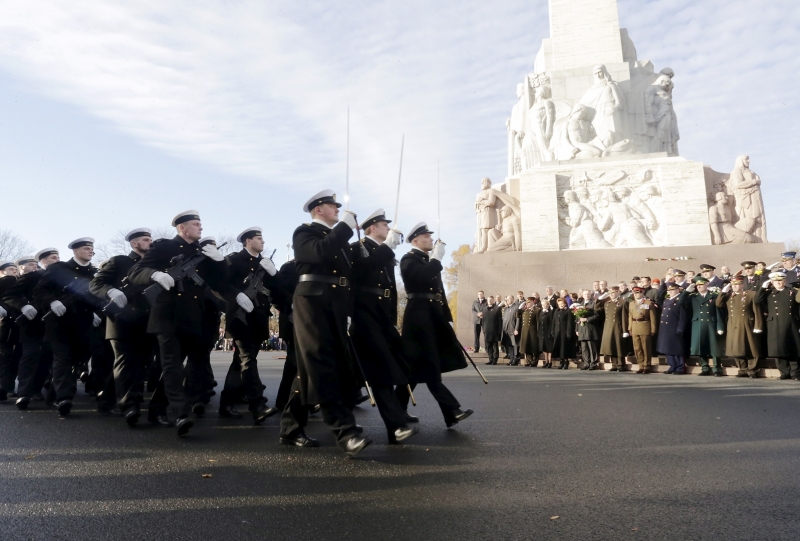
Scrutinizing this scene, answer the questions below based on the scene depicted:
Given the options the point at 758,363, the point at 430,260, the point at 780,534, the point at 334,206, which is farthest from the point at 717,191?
the point at 780,534

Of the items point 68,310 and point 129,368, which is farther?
point 68,310

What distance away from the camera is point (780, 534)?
9.33ft

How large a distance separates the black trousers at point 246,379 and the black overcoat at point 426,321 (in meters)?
1.63

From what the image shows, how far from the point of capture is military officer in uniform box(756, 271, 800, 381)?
10.8 m

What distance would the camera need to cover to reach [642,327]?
44.3ft

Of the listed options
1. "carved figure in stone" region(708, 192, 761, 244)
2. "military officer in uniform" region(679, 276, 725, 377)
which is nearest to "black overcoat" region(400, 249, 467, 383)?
"military officer in uniform" region(679, 276, 725, 377)

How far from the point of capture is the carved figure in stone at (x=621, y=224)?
20.0 metres

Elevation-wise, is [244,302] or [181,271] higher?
[181,271]

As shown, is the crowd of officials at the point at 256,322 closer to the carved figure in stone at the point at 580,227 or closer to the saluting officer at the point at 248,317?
the saluting officer at the point at 248,317

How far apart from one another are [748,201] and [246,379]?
712 inches

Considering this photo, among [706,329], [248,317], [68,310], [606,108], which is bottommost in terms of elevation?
[706,329]

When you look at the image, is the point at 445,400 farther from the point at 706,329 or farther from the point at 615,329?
the point at 615,329

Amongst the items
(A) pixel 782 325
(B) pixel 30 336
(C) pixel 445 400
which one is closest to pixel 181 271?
(C) pixel 445 400

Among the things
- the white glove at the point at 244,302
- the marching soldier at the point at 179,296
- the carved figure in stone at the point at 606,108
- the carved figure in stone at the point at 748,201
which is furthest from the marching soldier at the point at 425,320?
the carved figure in stone at the point at 606,108
